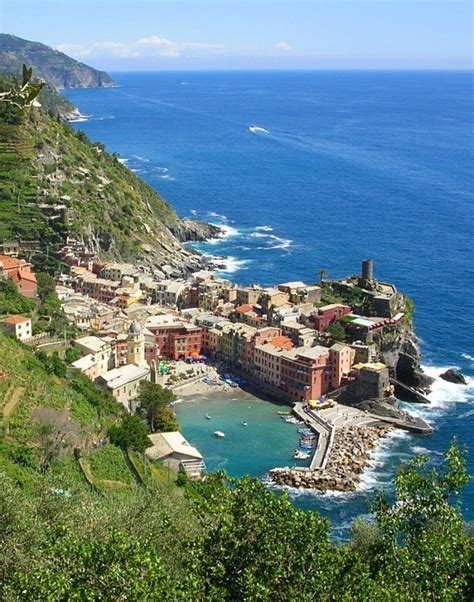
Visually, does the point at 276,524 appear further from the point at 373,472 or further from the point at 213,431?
the point at 213,431

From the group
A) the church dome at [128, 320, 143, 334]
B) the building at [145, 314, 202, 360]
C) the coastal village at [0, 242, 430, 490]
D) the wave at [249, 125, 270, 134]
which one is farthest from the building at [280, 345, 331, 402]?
the wave at [249, 125, 270, 134]

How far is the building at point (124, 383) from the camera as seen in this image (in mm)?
44906

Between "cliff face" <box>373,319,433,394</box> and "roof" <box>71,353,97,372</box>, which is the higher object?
"roof" <box>71,353,97,372</box>

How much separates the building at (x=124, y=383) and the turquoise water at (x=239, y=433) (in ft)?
9.74

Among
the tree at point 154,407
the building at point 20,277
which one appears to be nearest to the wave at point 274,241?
the building at point 20,277

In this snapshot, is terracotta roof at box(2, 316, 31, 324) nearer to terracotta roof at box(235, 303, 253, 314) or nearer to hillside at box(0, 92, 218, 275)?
terracotta roof at box(235, 303, 253, 314)

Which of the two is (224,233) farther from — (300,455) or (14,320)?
(300,455)

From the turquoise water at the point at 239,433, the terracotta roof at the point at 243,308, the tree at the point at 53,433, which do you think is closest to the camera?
the tree at the point at 53,433

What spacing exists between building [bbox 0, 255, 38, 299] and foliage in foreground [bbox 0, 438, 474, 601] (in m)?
36.5

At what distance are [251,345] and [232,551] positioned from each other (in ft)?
125

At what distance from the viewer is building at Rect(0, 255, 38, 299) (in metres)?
54.5

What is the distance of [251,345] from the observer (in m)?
53.8

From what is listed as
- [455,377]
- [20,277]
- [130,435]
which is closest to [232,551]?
[130,435]

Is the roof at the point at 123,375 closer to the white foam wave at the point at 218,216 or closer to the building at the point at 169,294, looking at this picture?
the building at the point at 169,294
